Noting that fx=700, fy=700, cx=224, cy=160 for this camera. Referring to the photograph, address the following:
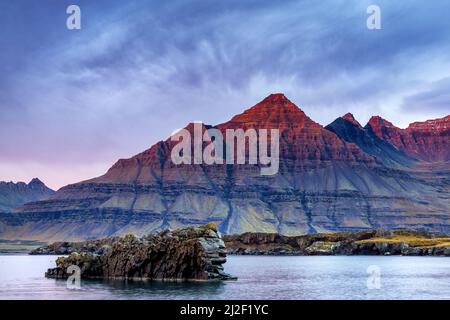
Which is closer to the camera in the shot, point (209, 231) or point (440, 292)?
point (440, 292)

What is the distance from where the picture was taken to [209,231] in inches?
5032

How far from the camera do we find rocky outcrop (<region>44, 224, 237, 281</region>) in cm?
12549

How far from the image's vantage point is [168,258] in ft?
428

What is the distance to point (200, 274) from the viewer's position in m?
126

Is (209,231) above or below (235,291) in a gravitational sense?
above

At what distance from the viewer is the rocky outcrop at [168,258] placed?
412ft
